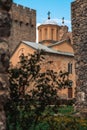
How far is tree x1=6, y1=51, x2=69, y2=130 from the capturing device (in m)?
5.10

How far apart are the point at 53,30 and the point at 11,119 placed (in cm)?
4795

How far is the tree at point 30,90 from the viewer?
5102mm

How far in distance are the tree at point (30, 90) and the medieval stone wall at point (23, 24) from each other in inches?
1793

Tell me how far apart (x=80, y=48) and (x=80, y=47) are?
50mm

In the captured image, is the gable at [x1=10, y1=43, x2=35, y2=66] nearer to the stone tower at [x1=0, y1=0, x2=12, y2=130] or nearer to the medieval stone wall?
the medieval stone wall

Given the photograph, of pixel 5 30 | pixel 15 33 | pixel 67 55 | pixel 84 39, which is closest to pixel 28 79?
pixel 5 30

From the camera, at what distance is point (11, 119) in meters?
5.13

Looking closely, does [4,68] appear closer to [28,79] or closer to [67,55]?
[28,79]

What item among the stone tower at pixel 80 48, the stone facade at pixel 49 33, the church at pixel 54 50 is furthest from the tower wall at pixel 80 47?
the stone facade at pixel 49 33

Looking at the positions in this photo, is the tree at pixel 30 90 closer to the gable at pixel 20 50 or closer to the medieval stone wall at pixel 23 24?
the gable at pixel 20 50

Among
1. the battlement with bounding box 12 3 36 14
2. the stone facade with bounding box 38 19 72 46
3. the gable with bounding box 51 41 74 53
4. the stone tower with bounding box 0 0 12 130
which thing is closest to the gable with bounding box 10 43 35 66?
the gable with bounding box 51 41 74 53

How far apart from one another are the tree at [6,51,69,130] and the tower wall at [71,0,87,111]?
10.7 m

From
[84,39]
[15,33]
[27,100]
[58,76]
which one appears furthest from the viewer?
[15,33]

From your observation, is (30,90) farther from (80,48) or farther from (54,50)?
(54,50)
